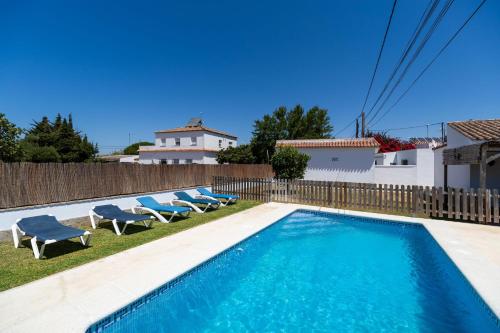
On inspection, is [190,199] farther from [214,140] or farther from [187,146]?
[214,140]

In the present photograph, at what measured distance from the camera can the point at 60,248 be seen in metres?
6.62

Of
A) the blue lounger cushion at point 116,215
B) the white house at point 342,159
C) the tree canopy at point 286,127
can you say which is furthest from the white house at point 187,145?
the blue lounger cushion at point 116,215

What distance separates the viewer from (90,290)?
166 inches

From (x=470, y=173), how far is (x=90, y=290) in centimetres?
1658

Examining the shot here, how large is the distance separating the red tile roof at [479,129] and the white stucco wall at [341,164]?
24.4 ft

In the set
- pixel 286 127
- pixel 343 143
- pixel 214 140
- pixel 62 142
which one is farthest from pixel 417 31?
pixel 62 142

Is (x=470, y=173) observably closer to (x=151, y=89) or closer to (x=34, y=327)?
(x=34, y=327)

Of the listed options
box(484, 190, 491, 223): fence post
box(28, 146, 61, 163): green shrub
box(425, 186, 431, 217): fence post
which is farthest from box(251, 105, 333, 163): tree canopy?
box(484, 190, 491, 223): fence post

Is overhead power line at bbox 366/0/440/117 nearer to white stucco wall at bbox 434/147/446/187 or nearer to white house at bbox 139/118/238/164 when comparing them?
white stucco wall at bbox 434/147/446/187

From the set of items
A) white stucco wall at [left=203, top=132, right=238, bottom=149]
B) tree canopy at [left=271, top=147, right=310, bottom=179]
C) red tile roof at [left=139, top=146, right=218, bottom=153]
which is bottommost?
tree canopy at [left=271, top=147, right=310, bottom=179]

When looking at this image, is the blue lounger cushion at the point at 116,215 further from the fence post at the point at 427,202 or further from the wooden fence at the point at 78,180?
the fence post at the point at 427,202

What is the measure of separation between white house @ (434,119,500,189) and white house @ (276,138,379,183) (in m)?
5.78

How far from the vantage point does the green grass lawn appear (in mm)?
4953

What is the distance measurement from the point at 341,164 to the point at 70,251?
20267mm
